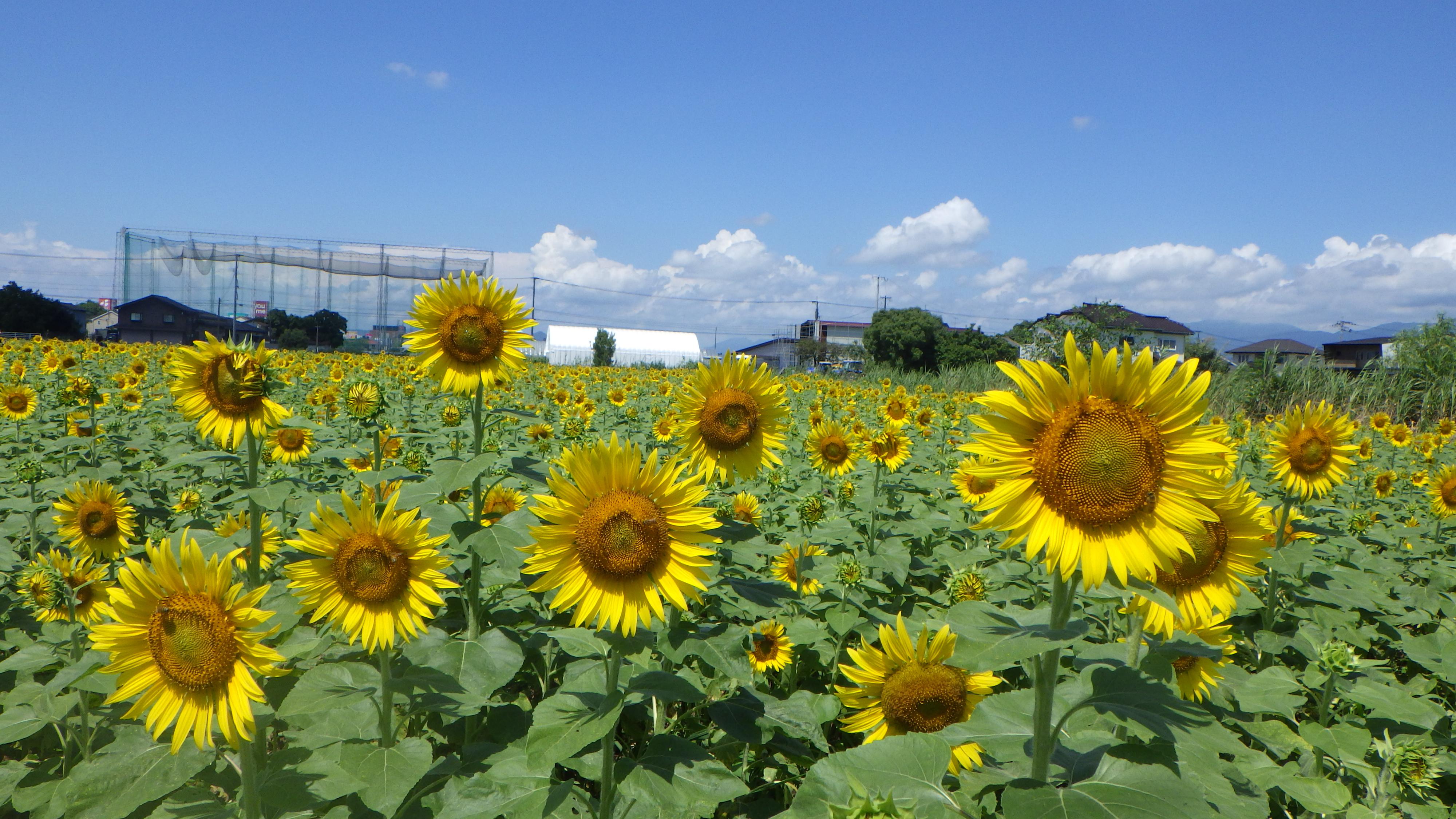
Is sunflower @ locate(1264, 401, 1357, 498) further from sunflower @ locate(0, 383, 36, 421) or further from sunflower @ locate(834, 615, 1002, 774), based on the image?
sunflower @ locate(0, 383, 36, 421)

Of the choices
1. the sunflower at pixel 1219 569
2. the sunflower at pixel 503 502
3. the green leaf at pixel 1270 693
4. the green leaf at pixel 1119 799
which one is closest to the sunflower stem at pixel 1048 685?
the green leaf at pixel 1119 799

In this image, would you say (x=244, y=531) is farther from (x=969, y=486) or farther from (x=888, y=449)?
(x=969, y=486)

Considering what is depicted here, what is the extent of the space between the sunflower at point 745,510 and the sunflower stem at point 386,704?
7.19 ft

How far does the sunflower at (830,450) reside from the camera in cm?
529

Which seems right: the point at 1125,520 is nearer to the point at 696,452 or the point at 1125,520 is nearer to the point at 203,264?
the point at 696,452

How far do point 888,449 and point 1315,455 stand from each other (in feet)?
7.99

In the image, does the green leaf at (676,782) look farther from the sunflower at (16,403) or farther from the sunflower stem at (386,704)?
the sunflower at (16,403)

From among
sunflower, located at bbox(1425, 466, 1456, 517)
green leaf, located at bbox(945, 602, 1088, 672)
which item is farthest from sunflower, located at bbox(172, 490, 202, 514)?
sunflower, located at bbox(1425, 466, 1456, 517)

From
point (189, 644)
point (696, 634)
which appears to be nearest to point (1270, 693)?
point (696, 634)

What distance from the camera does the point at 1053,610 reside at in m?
1.57

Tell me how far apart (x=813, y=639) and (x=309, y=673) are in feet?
6.23

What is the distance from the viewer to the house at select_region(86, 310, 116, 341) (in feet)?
94.6

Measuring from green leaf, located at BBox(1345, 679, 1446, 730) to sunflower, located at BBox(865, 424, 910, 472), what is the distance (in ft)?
9.10

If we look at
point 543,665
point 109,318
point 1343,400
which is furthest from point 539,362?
point 109,318
